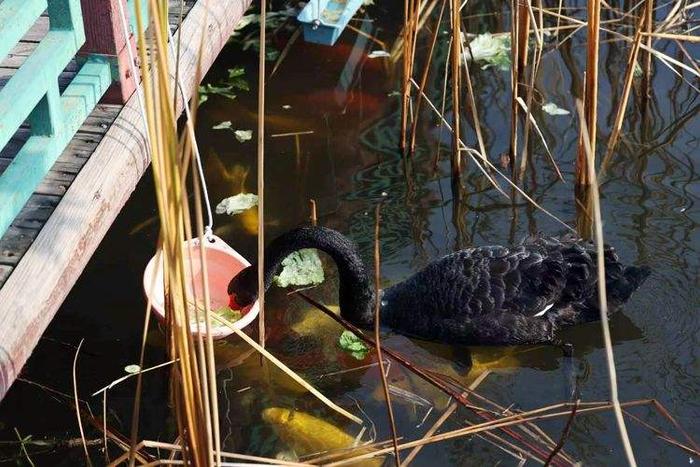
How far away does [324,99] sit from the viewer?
5.80m

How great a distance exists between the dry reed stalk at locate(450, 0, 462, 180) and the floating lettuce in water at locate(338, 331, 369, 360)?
1.08m

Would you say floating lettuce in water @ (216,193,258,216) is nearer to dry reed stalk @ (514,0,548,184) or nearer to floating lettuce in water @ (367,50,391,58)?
dry reed stalk @ (514,0,548,184)

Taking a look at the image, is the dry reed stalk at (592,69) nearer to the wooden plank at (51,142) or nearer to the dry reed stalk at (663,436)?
the dry reed stalk at (663,436)

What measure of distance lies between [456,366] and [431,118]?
5.97ft

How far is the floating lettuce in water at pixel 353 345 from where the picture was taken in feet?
13.7

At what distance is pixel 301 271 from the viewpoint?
15.0ft

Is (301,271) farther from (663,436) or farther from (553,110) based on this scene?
(553,110)

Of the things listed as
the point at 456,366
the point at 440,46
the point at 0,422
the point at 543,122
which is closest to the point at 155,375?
the point at 0,422

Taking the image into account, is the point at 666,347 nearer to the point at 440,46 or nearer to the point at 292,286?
the point at 292,286

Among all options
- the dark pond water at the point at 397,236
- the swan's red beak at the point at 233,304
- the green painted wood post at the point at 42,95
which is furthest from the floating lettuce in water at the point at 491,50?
the green painted wood post at the point at 42,95

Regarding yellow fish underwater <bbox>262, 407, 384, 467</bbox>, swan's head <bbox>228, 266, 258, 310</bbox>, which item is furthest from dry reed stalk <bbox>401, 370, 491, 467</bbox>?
swan's head <bbox>228, 266, 258, 310</bbox>

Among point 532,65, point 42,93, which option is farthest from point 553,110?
point 42,93

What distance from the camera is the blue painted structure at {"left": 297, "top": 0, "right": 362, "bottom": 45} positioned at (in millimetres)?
5586

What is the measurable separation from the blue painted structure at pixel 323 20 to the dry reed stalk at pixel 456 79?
3.74 ft
